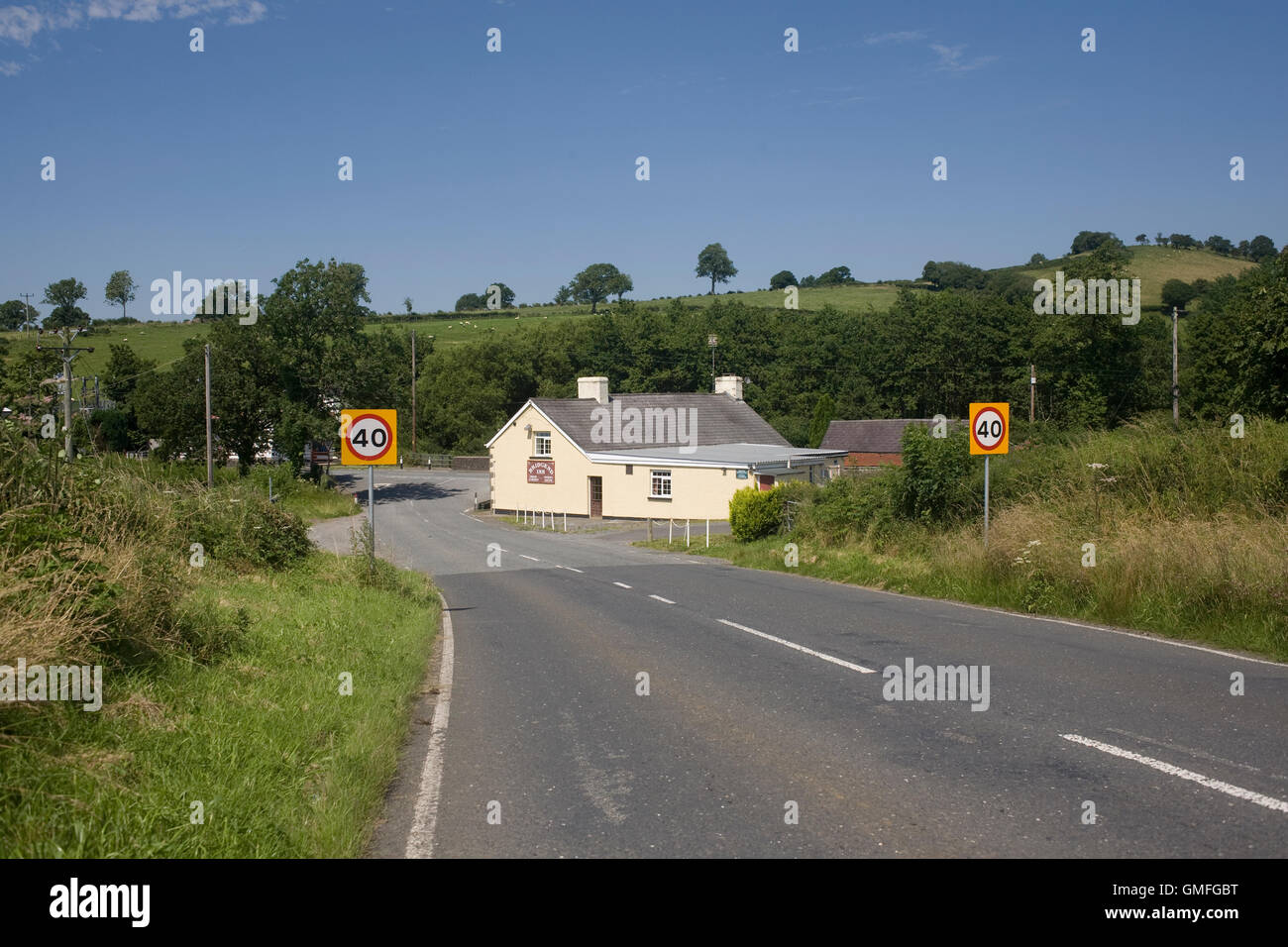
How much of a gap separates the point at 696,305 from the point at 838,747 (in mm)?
120963

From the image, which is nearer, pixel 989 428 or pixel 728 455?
pixel 989 428

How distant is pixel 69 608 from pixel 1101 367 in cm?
→ 6884

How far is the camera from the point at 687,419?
51.5 m

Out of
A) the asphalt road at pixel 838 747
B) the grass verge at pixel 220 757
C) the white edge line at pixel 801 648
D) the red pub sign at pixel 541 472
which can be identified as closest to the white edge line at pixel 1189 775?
the asphalt road at pixel 838 747

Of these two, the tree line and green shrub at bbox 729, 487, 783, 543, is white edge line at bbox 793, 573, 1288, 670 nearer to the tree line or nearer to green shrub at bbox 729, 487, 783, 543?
green shrub at bbox 729, 487, 783, 543

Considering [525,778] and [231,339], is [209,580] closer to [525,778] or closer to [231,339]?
[525,778]

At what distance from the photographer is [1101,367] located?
64.6 metres

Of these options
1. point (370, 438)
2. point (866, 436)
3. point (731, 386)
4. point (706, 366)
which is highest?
point (706, 366)

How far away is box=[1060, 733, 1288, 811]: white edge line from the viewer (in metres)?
4.99

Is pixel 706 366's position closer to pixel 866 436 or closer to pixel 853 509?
pixel 866 436

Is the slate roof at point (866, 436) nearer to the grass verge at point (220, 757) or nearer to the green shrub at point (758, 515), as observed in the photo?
the green shrub at point (758, 515)

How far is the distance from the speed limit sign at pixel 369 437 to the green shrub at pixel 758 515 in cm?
1668

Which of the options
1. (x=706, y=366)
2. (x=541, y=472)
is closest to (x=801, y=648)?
(x=541, y=472)
